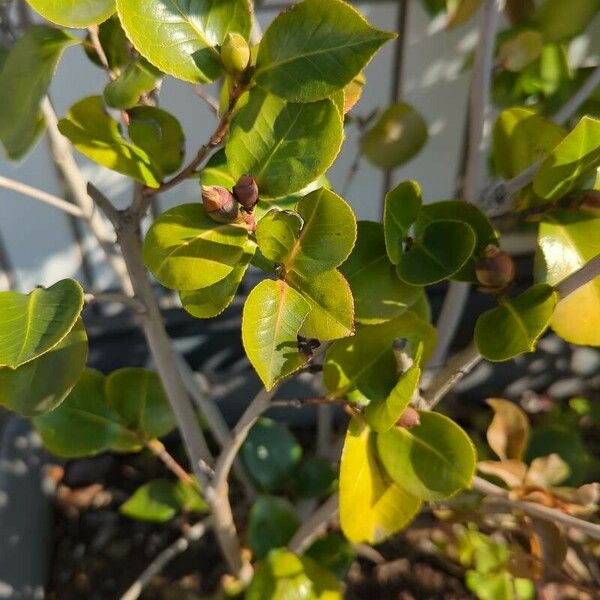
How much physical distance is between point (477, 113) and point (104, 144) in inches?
13.9

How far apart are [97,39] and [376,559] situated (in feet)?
2.44

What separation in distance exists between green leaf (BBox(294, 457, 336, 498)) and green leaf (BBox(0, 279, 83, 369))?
1.69 feet

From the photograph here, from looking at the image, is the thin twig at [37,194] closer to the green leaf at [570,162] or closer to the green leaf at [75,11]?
the green leaf at [75,11]

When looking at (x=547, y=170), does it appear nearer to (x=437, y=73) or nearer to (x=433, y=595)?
(x=437, y=73)

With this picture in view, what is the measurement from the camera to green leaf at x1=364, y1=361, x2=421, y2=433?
449 mm

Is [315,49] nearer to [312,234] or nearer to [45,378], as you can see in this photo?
[312,234]

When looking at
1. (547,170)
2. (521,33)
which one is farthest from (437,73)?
(547,170)

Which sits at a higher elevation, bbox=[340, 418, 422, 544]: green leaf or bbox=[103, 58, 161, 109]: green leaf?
bbox=[103, 58, 161, 109]: green leaf

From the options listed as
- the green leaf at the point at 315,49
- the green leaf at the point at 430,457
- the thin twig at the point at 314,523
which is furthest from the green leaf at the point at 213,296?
the thin twig at the point at 314,523

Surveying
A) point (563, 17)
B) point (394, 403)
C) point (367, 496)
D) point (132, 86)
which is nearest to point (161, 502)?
point (367, 496)

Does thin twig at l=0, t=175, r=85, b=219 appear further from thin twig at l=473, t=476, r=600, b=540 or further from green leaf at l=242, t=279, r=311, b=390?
thin twig at l=473, t=476, r=600, b=540

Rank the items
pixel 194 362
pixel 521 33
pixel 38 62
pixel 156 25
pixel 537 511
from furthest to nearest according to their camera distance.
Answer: pixel 194 362 → pixel 521 33 → pixel 537 511 → pixel 38 62 → pixel 156 25

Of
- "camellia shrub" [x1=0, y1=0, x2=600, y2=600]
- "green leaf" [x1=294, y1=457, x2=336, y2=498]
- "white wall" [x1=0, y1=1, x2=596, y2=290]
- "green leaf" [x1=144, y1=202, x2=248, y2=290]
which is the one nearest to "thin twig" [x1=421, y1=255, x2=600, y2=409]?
"camellia shrub" [x1=0, y1=0, x2=600, y2=600]

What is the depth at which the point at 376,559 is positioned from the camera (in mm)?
932
